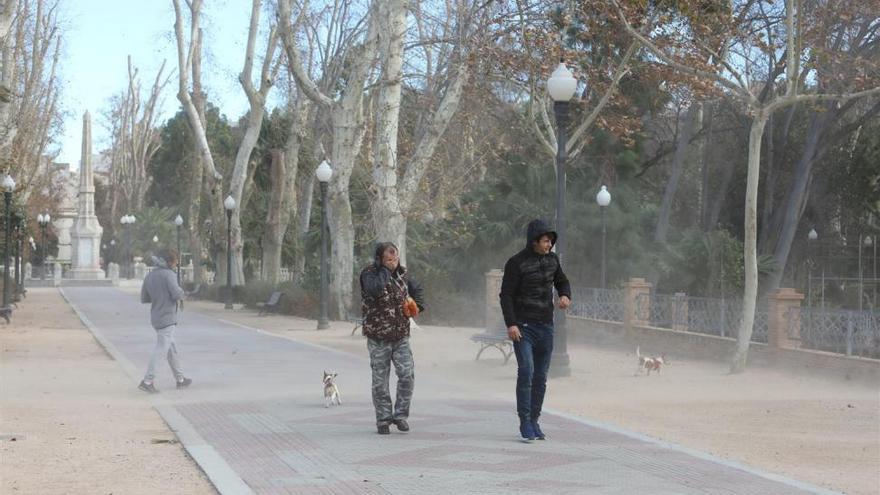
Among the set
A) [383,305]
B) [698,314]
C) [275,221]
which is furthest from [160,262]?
[275,221]

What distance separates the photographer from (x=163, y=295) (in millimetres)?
14297

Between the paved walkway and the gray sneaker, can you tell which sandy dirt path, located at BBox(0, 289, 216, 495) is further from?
the paved walkway

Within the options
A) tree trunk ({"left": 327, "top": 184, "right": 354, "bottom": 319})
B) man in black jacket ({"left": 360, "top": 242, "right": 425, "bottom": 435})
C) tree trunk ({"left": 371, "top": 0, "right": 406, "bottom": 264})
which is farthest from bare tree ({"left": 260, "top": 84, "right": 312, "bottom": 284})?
man in black jacket ({"left": 360, "top": 242, "right": 425, "bottom": 435})

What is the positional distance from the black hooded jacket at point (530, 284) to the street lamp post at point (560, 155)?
569cm

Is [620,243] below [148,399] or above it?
above

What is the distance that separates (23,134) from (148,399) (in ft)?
107

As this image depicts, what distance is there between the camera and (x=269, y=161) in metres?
58.7

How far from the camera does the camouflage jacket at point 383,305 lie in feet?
34.4

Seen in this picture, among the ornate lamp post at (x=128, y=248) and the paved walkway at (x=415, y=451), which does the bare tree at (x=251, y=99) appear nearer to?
the paved walkway at (x=415, y=451)

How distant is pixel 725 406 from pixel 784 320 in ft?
16.5

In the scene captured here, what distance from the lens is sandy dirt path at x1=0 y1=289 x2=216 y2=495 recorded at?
27.8 feet

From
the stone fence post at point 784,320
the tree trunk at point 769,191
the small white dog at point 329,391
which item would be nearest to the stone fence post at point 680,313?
the stone fence post at point 784,320

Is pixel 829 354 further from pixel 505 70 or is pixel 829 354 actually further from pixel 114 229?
pixel 114 229

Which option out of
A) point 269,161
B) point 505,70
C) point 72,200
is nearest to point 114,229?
point 72,200
